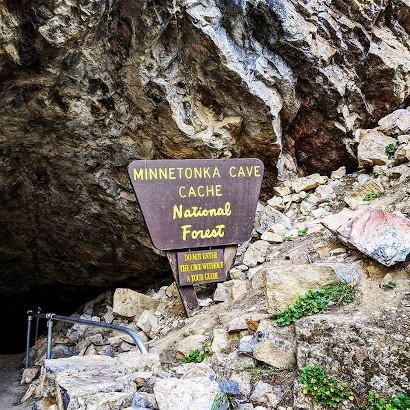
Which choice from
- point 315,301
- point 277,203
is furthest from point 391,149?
point 315,301

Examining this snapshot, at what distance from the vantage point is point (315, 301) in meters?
3.33

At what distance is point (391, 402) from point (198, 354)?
190 centimetres

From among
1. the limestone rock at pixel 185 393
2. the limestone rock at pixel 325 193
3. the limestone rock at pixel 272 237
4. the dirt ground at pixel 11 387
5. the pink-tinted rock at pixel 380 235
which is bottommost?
the dirt ground at pixel 11 387

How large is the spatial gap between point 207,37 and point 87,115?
216 centimetres

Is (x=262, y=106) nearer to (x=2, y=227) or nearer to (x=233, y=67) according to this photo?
(x=233, y=67)

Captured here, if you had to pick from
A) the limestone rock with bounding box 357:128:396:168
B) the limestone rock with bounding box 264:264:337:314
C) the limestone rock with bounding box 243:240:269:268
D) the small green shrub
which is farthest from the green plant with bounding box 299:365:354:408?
the limestone rock with bounding box 357:128:396:168

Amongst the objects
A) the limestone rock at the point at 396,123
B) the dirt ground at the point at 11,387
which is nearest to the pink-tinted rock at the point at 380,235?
the dirt ground at the point at 11,387

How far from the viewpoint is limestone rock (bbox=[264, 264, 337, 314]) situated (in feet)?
11.5

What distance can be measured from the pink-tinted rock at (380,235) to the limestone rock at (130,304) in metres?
3.21

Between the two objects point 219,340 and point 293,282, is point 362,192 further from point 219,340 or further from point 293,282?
point 219,340

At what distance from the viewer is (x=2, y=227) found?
8453 mm

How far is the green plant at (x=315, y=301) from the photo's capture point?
3260 millimetres

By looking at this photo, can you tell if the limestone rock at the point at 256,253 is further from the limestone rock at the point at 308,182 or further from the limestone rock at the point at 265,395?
the limestone rock at the point at 265,395

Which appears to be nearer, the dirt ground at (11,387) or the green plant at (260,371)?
the green plant at (260,371)
